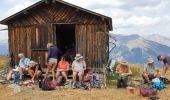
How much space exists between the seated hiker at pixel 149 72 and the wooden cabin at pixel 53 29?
2820 millimetres

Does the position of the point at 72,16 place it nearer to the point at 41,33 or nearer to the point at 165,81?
the point at 41,33

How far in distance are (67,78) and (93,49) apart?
220 centimetres

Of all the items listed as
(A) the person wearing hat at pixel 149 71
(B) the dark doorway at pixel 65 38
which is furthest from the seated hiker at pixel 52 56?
(B) the dark doorway at pixel 65 38

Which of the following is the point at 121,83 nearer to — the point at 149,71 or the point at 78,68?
the point at 149,71

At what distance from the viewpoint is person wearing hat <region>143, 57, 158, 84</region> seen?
64.5ft

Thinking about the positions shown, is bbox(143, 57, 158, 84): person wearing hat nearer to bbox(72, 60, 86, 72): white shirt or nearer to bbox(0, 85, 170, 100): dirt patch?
bbox(0, 85, 170, 100): dirt patch

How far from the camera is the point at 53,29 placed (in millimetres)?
22516

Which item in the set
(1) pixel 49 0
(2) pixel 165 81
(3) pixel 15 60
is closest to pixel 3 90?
(3) pixel 15 60

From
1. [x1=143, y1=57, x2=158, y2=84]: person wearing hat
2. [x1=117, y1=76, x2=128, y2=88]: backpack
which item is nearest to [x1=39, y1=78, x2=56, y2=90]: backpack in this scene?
[x1=117, y1=76, x2=128, y2=88]: backpack

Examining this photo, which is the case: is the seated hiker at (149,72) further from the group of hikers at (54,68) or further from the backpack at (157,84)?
the group of hikers at (54,68)

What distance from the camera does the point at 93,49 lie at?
22109 mm

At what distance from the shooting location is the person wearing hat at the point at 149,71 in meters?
19.7

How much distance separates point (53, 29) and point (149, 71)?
5818 millimetres

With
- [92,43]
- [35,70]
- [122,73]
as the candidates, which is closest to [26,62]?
[35,70]
